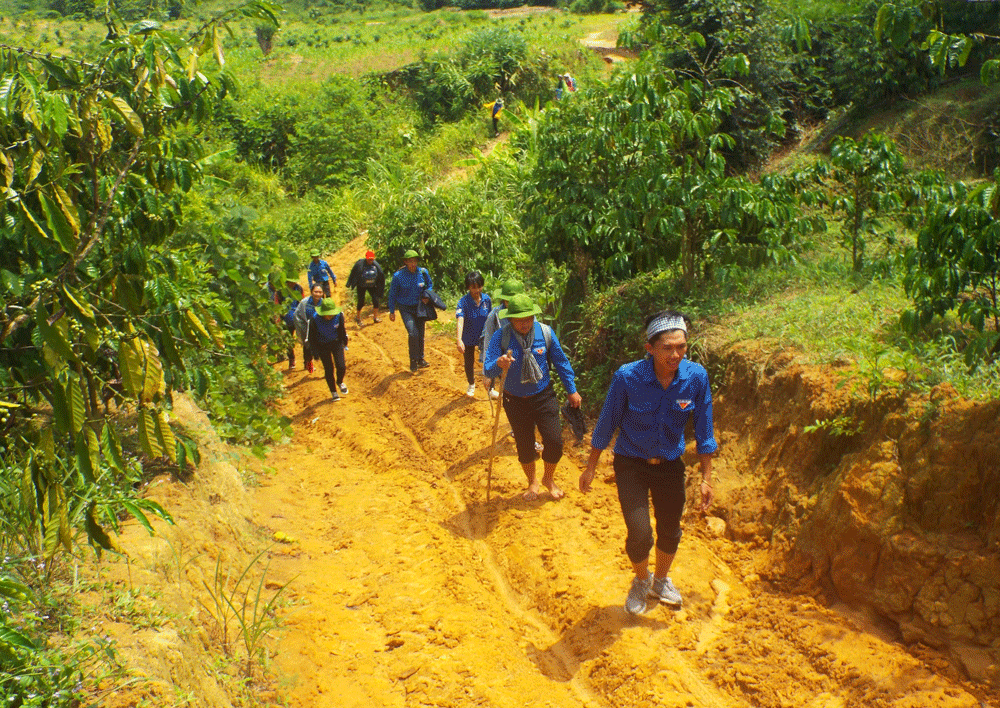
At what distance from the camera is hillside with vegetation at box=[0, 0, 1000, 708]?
3934 mm

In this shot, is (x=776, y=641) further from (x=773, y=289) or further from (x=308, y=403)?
(x=308, y=403)

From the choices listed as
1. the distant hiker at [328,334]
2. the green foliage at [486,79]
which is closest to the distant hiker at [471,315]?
the distant hiker at [328,334]

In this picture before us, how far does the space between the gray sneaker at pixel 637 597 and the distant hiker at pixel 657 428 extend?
0.71ft

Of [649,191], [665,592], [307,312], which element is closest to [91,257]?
[665,592]

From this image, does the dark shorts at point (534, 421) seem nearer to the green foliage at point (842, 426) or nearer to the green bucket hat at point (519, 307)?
the green bucket hat at point (519, 307)

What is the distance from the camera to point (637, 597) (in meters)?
5.39

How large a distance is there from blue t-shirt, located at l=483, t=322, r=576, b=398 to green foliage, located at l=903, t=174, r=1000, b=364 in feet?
8.98

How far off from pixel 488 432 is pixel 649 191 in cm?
325

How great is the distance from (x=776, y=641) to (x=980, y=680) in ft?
3.75

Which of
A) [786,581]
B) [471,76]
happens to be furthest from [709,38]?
[471,76]

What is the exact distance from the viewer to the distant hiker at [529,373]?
261 inches

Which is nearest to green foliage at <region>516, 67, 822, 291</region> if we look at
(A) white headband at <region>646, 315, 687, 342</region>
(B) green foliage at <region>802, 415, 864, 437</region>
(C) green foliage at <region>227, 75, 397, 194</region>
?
(B) green foliage at <region>802, 415, 864, 437</region>

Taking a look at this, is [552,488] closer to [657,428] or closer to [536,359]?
[536,359]

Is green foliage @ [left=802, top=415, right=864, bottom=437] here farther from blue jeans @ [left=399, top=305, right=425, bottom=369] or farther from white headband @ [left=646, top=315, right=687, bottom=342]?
blue jeans @ [left=399, top=305, right=425, bottom=369]
